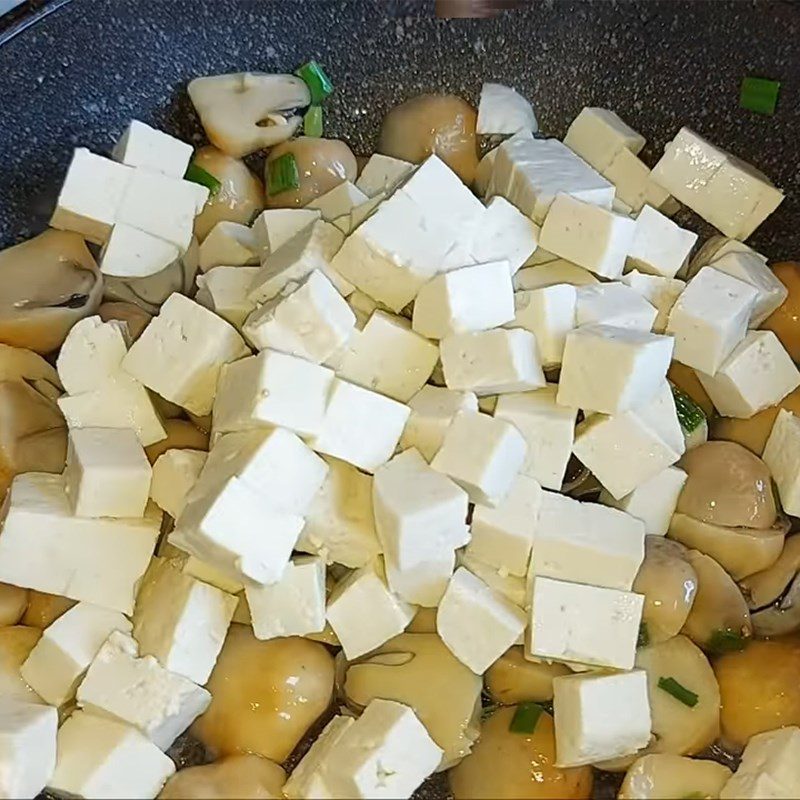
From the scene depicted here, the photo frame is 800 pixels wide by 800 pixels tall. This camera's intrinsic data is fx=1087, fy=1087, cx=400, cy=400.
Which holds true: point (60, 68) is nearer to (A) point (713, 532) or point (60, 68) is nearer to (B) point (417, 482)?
(B) point (417, 482)

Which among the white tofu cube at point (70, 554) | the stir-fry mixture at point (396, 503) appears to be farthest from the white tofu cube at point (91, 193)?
the white tofu cube at point (70, 554)

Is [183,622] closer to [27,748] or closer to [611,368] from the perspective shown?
[27,748]

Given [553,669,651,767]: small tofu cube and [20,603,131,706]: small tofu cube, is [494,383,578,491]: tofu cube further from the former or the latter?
[20,603,131,706]: small tofu cube

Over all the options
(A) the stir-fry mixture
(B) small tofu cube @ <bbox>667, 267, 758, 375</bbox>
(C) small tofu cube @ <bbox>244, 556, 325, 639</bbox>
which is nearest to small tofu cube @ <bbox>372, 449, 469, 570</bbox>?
(A) the stir-fry mixture

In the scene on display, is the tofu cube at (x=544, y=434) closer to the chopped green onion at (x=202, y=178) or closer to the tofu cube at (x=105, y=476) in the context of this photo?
the tofu cube at (x=105, y=476)

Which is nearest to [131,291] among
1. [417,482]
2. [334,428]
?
[334,428]

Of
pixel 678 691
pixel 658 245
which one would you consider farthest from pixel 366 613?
pixel 658 245
